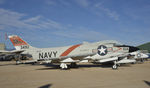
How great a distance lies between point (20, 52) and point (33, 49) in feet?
7.98

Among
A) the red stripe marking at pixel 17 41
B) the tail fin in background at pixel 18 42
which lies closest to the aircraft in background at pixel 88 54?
the tail fin in background at pixel 18 42

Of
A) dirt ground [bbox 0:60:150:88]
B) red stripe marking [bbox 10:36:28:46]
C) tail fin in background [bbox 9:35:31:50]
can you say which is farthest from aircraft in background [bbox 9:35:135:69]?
red stripe marking [bbox 10:36:28:46]

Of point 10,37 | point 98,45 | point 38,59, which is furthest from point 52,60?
point 10,37

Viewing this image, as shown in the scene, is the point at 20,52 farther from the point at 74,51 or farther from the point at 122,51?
the point at 122,51

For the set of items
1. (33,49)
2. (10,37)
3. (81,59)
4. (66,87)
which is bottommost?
(66,87)

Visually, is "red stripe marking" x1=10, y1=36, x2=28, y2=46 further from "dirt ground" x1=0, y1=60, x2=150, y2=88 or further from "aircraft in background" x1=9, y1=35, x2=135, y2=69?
"dirt ground" x1=0, y1=60, x2=150, y2=88

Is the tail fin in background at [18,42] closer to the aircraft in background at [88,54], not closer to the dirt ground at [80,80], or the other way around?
the aircraft in background at [88,54]

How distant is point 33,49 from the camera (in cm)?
2086

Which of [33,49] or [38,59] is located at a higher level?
[33,49]

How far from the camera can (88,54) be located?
656 inches

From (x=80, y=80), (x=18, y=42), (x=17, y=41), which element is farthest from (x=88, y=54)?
(x=17, y=41)

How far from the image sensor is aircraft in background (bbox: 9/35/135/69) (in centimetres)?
1608

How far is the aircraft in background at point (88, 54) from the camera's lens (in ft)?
52.7

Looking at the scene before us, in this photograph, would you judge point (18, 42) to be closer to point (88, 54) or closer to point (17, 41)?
point (17, 41)
